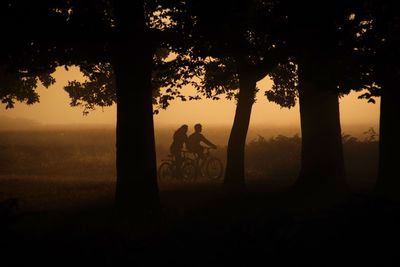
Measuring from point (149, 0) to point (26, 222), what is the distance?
20.1ft

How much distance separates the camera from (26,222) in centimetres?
1097

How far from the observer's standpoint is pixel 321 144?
13.4 m

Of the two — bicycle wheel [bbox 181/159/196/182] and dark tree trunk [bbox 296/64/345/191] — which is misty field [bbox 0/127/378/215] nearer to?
bicycle wheel [bbox 181/159/196/182]

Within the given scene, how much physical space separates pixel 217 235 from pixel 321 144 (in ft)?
18.3

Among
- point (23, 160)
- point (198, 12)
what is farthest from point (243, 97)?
point (23, 160)

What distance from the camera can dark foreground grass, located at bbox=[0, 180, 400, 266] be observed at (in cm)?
647

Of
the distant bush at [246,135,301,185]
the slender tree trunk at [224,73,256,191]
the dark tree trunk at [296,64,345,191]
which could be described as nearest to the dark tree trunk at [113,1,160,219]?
the dark tree trunk at [296,64,345,191]

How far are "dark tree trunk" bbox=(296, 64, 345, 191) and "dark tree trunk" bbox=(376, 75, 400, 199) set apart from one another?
1445mm

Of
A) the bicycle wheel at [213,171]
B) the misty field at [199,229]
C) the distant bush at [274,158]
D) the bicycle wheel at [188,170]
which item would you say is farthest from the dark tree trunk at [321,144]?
the distant bush at [274,158]

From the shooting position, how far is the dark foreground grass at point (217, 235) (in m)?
6.47

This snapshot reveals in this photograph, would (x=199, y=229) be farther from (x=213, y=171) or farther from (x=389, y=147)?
(x=213, y=171)

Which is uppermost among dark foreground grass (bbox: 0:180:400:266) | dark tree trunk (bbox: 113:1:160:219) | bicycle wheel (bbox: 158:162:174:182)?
dark tree trunk (bbox: 113:1:160:219)

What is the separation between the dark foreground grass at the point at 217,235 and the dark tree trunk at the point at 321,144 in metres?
0.95

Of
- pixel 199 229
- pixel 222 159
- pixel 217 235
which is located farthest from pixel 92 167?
pixel 217 235
